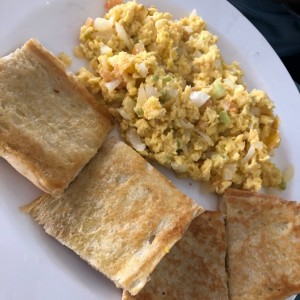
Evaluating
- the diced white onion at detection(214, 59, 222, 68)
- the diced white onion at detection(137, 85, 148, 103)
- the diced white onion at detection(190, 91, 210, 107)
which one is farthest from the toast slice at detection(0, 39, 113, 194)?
the diced white onion at detection(214, 59, 222, 68)

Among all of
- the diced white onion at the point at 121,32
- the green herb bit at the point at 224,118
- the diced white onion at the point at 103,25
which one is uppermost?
the diced white onion at the point at 103,25

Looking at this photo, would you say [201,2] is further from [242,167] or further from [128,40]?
[242,167]

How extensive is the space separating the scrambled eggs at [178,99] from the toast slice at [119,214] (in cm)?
14

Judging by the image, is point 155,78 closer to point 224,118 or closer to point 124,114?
point 124,114

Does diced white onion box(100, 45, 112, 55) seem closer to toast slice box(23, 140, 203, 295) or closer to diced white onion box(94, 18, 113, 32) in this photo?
diced white onion box(94, 18, 113, 32)

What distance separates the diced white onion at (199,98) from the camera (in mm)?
2320

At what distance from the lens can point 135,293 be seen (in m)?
1.94

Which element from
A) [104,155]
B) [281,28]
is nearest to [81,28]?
[104,155]

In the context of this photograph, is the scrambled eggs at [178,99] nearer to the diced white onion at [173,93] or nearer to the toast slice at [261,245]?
the diced white onion at [173,93]

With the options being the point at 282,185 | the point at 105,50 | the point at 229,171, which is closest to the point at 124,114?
the point at 105,50

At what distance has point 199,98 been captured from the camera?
233 centimetres

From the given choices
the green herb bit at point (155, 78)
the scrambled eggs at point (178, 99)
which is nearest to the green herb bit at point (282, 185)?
the scrambled eggs at point (178, 99)

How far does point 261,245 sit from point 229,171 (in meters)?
0.42

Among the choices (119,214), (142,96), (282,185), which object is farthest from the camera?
(282,185)
